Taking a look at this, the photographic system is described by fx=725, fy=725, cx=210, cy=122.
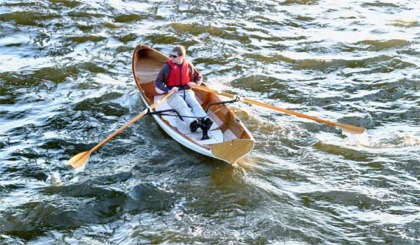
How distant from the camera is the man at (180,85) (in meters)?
12.3

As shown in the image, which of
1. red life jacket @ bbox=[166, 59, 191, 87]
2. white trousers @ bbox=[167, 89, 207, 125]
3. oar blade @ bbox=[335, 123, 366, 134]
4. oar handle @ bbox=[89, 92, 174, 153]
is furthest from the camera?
red life jacket @ bbox=[166, 59, 191, 87]

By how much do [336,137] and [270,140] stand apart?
1176 millimetres

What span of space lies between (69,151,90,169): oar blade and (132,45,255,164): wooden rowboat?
4.73ft

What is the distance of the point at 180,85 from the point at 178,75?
18 cm

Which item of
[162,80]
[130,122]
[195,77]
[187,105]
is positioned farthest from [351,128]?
[130,122]

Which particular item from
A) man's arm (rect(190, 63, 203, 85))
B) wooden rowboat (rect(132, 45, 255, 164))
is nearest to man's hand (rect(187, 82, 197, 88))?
man's arm (rect(190, 63, 203, 85))

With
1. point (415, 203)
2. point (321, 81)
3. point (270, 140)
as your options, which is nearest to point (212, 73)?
point (321, 81)

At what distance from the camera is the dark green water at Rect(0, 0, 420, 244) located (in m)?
10.2

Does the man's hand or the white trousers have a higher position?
the man's hand

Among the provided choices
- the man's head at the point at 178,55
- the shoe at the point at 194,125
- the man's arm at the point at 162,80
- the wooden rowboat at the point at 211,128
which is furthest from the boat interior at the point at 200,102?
the man's head at the point at 178,55

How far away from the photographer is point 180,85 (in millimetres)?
12750

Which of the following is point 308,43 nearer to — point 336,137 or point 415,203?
point 336,137

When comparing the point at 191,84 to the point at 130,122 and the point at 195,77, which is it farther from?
the point at 130,122

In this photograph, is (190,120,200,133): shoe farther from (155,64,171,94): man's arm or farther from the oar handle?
(155,64,171,94): man's arm
